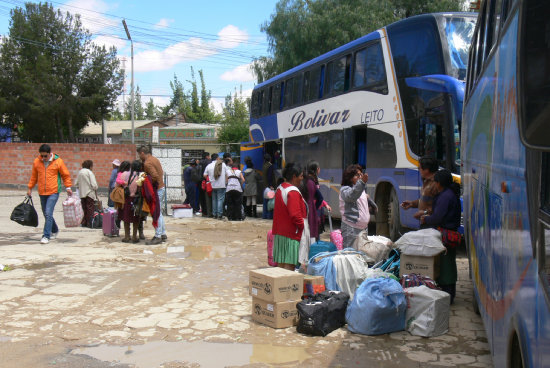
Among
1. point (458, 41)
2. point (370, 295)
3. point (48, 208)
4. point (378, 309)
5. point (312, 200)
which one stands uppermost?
point (458, 41)

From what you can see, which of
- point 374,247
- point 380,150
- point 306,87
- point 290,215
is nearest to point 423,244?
point 374,247

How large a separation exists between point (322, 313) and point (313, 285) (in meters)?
0.68

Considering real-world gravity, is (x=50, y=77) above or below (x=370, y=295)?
above

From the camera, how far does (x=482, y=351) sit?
16.7ft

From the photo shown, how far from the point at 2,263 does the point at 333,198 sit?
7.65 m

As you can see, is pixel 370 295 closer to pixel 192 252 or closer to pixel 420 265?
pixel 420 265

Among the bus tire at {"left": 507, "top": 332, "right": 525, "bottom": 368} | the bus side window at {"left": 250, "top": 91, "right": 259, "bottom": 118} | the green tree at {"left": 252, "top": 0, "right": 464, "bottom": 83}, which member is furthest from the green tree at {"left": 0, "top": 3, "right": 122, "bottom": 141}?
the bus tire at {"left": 507, "top": 332, "right": 525, "bottom": 368}

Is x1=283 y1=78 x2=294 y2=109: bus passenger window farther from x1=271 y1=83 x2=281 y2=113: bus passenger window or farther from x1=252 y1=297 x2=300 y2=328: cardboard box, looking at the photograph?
x1=252 y1=297 x2=300 y2=328: cardboard box

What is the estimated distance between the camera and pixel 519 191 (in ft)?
8.65

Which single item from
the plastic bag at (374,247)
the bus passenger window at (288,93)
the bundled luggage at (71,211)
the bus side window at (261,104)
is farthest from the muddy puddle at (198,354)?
the bus side window at (261,104)

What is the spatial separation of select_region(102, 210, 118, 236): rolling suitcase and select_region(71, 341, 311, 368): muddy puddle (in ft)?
22.4

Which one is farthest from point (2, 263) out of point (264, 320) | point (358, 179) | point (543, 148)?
point (543, 148)

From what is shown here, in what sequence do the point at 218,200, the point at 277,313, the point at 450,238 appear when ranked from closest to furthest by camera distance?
the point at 277,313 < the point at 450,238 < the point at 218,200

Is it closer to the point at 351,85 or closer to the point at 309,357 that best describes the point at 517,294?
the point at 309,357
